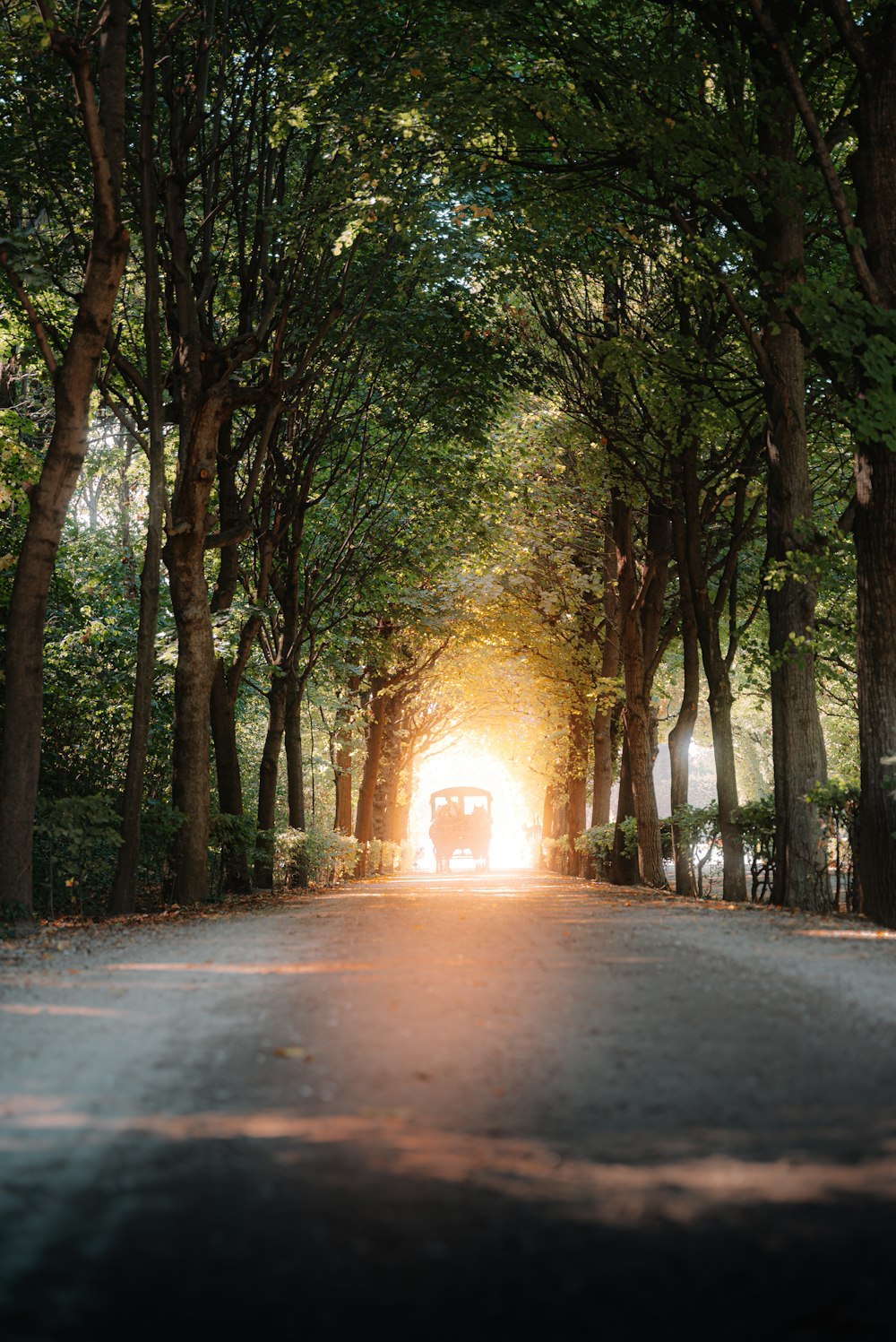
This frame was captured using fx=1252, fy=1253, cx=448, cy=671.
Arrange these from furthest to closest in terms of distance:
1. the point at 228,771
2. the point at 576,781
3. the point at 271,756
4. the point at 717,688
A: the point at 576,781 < the point at 271,756 < the point at 228,771 < the point at 717,688

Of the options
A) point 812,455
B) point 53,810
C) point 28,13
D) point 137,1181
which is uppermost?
point 28,13

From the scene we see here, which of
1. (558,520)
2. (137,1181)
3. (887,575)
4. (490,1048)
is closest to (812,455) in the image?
(558,520)

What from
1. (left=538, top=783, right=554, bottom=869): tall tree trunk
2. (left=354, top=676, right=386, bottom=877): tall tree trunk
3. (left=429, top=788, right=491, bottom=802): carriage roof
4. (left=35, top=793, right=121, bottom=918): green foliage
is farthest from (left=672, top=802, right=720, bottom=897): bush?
(left=429, top=788, right=491, bottom=802): carriage roof

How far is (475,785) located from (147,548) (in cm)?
4826

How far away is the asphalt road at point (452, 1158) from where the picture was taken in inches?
107

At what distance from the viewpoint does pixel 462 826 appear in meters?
47.8

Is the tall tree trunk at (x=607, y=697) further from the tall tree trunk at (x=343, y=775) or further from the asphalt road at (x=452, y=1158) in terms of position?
the asphalt road at (x=452, y=1158)

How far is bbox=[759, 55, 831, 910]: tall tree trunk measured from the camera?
1359 centimetres

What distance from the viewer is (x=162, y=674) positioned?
2083 centimetres

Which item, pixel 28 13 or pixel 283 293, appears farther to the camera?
pixel 283 293

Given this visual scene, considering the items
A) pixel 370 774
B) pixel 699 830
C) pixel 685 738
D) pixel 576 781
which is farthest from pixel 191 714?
Answer: pixel 576 781

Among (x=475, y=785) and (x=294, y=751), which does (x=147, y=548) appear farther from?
(x=475, y=785)

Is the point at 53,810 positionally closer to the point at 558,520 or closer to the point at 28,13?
the point at 28,13

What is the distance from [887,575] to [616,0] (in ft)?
25.3
